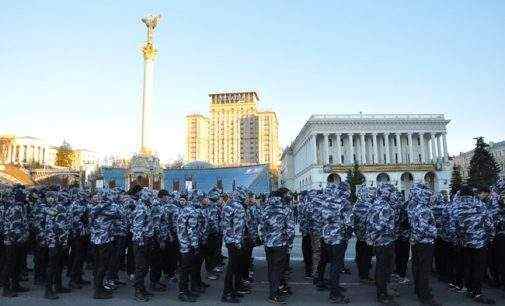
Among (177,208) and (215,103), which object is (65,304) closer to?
(177,208)

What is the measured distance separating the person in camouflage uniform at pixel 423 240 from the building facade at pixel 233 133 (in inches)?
6265

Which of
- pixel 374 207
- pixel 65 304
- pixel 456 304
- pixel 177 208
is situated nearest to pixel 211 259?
pixel 177 208

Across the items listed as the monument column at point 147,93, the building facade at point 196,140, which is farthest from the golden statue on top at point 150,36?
the building facade at point 196,140

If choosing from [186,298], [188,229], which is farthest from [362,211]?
[186,298]

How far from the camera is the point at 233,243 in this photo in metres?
9.85

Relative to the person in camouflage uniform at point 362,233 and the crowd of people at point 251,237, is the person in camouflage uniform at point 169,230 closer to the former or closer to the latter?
the crowd of people at point 251,237

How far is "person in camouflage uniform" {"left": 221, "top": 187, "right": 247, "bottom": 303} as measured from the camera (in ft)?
31.8

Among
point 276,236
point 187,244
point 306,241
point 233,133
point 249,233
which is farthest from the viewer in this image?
point 233,133

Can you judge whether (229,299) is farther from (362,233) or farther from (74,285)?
(74,285)

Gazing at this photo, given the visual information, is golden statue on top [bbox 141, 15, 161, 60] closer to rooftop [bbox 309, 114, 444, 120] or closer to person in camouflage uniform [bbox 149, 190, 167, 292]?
person in camouflage uniform [bbox 149, 190, 167, 292]

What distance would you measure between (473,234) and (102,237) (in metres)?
8.78

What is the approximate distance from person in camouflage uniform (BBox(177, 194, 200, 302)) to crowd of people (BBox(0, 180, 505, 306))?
0.02 metres

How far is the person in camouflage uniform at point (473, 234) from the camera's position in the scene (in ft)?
31.6

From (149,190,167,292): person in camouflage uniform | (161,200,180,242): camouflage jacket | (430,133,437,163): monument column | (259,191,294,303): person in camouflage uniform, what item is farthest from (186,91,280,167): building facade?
(259,191,294,303): person in camouflage uniform
